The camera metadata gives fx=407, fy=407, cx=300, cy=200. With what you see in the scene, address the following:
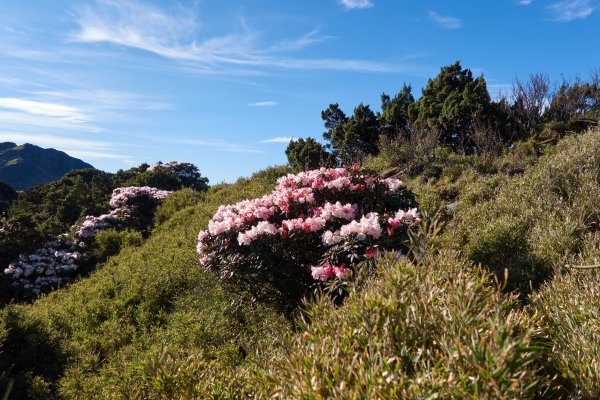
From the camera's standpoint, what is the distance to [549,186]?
659 cm

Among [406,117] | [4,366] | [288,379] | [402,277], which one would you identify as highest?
[406,117]

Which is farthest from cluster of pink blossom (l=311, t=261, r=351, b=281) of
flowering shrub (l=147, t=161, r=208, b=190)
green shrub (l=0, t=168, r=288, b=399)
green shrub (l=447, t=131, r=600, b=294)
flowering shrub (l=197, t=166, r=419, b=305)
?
flowering shrub (l=147, t=161, r=208, b=190)

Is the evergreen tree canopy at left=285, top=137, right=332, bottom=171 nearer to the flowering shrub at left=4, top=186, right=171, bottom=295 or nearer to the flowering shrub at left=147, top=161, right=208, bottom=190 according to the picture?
the flowering shrub at left=147, top=161, right=208, bottom=190

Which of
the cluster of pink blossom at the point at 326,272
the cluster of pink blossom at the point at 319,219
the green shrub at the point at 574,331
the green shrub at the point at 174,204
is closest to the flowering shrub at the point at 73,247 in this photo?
the green shrub at the point at 174,204

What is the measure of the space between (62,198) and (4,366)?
48.0ft

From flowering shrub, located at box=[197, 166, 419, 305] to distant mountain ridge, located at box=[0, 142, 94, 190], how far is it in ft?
274

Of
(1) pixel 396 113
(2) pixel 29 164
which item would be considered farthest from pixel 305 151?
(2) pixel 29 164

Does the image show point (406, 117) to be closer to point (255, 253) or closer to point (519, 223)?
point (519, 223)

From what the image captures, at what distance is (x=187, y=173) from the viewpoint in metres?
26.1

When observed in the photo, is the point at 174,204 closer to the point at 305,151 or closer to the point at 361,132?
the point at 305,151

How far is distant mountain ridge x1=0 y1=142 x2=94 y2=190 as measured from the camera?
7800 centimetres

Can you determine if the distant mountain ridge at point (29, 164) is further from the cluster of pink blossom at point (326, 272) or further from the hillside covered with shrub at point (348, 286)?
the cluster of pink blossom at point (326, 272)

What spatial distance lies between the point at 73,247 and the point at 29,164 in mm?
84493

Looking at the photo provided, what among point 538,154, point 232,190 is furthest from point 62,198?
point 538,154
